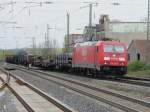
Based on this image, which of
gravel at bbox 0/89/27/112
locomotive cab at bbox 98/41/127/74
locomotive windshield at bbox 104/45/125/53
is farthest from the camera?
locomotive windshield at bbox 104/45/125/53

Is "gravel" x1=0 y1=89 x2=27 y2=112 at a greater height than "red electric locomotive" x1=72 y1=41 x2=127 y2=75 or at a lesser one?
lesser

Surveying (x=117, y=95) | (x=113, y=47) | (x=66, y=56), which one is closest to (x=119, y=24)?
(x=66, y=56)

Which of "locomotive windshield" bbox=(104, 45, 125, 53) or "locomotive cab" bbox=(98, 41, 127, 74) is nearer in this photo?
"locomotive cab" bbox=(98, 41, 127, 74)

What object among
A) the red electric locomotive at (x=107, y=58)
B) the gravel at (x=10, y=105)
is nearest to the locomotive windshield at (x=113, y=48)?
the red electric locomotive at (x=107, y=58)

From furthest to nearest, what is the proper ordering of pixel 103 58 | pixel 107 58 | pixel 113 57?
pixel 113 57 → pixel 107 58 → pixel 103 58

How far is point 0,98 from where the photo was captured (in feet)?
70.0

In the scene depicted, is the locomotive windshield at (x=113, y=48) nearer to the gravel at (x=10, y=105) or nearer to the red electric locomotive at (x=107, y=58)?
the red electric locomotive at (x=107, y=58)

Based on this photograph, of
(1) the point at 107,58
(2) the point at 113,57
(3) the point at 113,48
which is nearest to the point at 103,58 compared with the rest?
(1) the point at 107,58

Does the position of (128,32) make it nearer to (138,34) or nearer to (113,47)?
(138,34)

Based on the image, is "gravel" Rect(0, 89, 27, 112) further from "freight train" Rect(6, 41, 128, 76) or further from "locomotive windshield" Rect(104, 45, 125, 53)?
"locomotive windshield" Rect(104, 45, 125, 53)

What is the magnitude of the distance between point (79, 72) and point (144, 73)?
665cm

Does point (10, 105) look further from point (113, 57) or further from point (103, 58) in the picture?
point (113, 57)

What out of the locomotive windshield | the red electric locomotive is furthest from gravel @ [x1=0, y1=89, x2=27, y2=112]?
the locomotive windshield

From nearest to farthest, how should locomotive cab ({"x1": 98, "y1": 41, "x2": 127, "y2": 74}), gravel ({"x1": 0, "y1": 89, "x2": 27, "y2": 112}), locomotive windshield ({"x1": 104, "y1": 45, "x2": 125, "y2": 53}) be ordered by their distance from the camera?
gravel ({"x1": 0, "y1": 89, "x2": 27, "y2": 112})
locomotive cab ({"x1": 98, "y1": 41, "x2": 127, "y2": 74})
locomotive windshield ({"x1": 104, "y1": 45, "x2": 125, "y2": 53})
